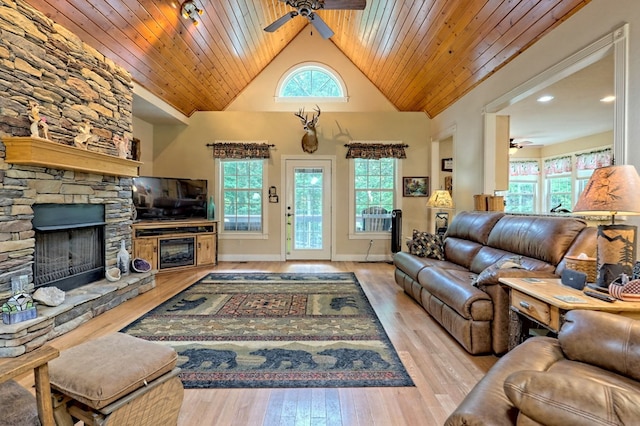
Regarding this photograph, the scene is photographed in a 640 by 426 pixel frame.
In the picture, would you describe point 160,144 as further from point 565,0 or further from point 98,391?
point 565,0

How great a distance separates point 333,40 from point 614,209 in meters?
5.99

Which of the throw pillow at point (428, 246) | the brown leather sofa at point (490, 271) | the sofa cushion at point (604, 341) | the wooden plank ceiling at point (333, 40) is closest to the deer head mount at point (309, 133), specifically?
the wooden plank ceiling at point (333, 40)

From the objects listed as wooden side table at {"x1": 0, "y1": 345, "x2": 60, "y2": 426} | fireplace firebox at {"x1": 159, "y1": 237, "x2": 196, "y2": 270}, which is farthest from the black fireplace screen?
wooden side table at {"x1": 0, "y1": 345, "x2": 60, "y2": 426}

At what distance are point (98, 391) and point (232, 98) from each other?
621 cm

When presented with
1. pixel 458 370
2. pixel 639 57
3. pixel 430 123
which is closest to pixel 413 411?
pixel 458 370

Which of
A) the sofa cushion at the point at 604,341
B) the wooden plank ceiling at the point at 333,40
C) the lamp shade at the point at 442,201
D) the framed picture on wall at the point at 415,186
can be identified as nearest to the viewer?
the sofa cushion at the point at 604,341

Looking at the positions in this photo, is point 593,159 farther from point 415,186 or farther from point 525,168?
point 415,186

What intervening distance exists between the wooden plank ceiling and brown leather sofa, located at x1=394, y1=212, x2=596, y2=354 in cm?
188

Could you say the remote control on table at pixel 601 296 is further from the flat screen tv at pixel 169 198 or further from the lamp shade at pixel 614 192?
the flat screen tv at pixel 169 198

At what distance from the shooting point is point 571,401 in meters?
0.87

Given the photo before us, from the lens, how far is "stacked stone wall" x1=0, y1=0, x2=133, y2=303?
2.68 m

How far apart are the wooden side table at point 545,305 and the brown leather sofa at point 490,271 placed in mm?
168

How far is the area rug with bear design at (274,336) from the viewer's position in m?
2.22

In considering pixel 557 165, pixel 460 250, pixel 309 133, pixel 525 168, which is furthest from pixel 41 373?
pixel 525 168
